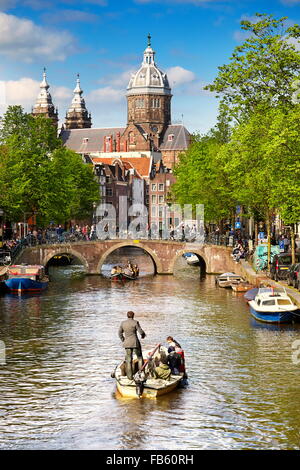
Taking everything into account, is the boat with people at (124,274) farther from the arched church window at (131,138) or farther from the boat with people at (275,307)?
the arched church window at (131,138)

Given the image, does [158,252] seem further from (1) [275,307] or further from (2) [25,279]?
(1) [275,307]

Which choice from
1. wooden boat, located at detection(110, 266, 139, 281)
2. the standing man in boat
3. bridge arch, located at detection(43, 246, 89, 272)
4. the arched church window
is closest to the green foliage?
bridge arch, located at detection(43, 246, 89, 272)

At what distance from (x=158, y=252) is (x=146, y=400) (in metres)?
52.4

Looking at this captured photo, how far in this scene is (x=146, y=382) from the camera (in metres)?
30.8

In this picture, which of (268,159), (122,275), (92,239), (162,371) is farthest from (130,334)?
(92,239)

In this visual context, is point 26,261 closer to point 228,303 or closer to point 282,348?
point 228,303

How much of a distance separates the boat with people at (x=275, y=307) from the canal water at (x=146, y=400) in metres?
0.69

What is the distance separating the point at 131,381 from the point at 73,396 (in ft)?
7.41

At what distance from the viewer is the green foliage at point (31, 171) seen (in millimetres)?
74125

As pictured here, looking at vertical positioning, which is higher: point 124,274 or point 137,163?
point 137,163

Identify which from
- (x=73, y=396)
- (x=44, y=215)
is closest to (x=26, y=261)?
(x=44, y=215)

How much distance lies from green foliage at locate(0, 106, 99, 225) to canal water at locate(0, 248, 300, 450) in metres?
17.7

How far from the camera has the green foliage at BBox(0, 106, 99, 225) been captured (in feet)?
243

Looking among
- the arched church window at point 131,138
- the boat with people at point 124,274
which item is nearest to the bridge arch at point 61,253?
the boat with people at point 124,274
